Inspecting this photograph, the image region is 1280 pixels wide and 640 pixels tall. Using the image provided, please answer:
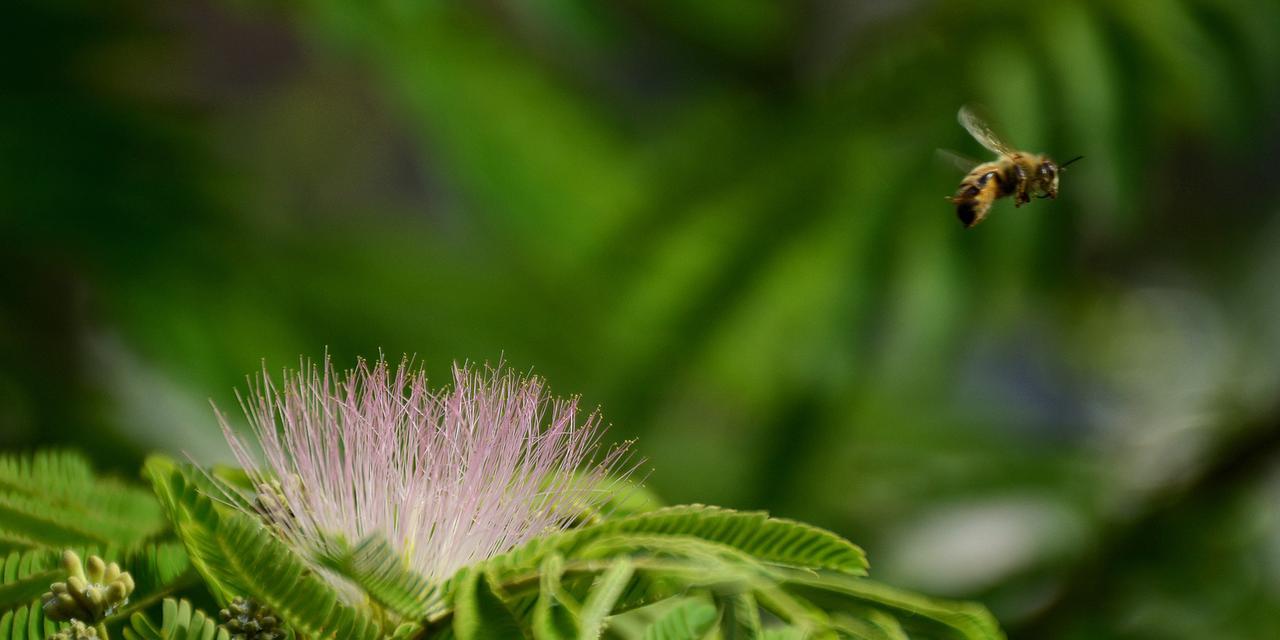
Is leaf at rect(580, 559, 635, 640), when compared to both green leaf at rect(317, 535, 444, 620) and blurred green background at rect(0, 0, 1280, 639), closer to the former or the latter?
green leaf at rect(317, 535, 444, 620)

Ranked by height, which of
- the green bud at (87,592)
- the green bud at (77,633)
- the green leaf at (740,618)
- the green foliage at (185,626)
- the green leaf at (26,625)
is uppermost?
the green leaf at (740,618)

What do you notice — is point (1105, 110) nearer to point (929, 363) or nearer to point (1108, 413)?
point (929, 363)

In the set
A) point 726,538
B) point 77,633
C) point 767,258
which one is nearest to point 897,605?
point 726,538

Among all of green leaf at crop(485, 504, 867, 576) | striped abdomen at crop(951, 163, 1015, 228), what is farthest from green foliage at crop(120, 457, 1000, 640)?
striped abdomen at crop(951, 163, 1015, 228)

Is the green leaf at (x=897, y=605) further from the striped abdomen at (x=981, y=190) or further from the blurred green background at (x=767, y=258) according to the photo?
the blurred green background at (x=767, y=258)

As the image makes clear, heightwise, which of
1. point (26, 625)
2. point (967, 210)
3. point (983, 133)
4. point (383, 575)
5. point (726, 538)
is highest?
point (983, 133)

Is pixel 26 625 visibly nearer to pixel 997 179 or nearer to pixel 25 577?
pixel 25 577

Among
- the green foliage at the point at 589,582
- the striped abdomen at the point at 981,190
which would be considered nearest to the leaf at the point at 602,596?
the green foliage at the point at 589,582
